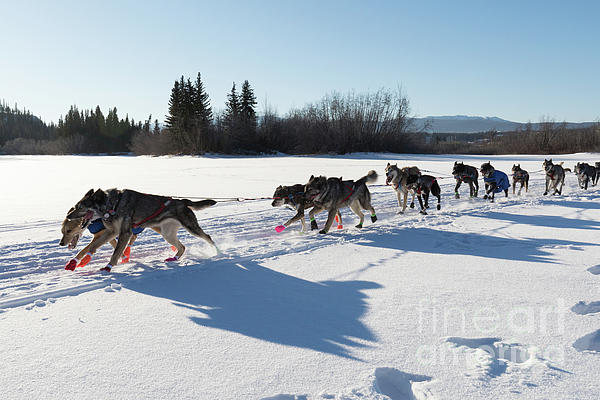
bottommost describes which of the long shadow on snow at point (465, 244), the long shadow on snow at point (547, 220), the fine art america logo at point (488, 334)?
the fine art america logo at point (488, 334)

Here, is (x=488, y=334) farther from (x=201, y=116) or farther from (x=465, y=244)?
(x=201, y=116)

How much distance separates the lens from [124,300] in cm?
380

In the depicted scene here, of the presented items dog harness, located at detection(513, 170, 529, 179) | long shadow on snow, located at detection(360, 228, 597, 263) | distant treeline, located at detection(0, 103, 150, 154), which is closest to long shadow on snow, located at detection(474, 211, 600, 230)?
long shadow on snow, located at detection(360, 228, 597, 263)

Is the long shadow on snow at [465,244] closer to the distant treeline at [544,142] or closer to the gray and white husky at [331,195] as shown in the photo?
the gray and white husky at [331,195]

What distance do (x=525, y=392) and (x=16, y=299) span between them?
13.9ft

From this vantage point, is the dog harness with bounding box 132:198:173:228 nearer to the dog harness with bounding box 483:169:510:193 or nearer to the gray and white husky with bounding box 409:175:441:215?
the gray and white husky with bounding box 409:175:441:215

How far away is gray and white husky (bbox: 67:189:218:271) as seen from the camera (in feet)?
15.9

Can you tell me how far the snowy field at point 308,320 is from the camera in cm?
237

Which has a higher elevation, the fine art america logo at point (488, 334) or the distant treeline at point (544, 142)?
the distant treeline at point (544, 142)

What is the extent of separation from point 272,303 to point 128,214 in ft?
8.01

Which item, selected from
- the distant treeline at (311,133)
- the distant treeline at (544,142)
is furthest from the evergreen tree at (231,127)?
the distant treeline at (544,142)

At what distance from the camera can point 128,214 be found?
504cm

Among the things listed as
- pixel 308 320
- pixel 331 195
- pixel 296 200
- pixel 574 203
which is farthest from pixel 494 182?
pixel 308 320

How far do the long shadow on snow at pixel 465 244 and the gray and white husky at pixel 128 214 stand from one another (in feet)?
9.41
